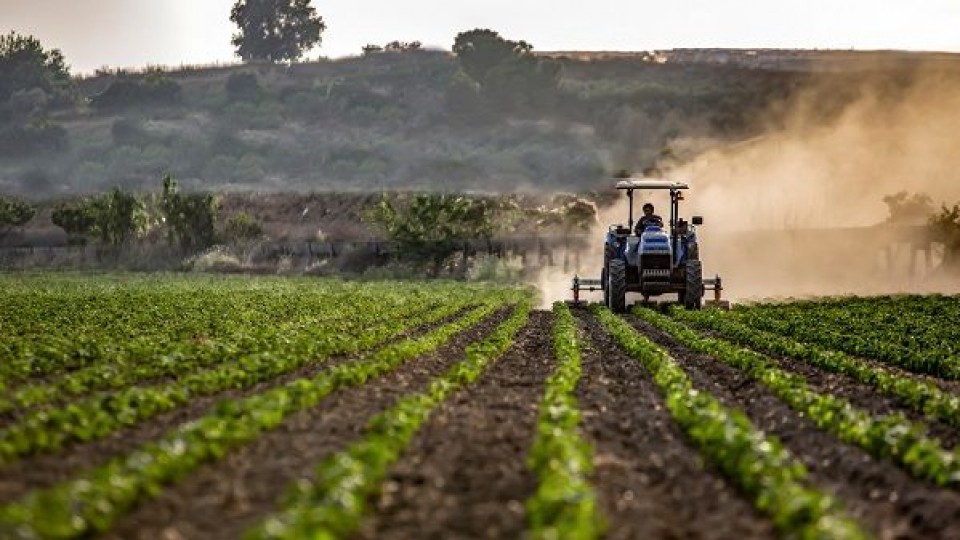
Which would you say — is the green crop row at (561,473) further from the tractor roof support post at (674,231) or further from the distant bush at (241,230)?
the distant bush at (241,230)

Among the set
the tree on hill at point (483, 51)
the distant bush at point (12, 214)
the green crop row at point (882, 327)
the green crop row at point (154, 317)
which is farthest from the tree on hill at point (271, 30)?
the green crop row at point (882, 327)

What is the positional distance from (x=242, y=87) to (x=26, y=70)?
78.5 ft

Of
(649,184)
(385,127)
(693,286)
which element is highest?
(385,127)

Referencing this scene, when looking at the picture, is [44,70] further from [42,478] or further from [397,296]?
[42,478]

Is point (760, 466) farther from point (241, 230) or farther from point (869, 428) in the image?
point (241, 230)

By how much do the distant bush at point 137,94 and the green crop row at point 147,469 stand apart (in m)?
133

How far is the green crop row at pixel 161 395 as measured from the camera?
47.6 ft

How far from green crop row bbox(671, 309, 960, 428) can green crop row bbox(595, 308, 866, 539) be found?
2946mm

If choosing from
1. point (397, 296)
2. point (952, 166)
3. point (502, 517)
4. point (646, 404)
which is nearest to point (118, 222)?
point (397, 296)

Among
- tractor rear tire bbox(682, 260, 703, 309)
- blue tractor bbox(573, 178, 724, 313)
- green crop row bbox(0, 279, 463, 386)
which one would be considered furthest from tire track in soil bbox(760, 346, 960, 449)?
tractor rear tire bbox(682, 260, 703, 309)

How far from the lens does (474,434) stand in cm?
1616

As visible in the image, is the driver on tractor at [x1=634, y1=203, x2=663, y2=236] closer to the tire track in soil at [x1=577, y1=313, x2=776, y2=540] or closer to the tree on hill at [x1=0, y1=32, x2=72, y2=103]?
the tire track in soil at [x1=577, y1=313, x2=776, y2=540]

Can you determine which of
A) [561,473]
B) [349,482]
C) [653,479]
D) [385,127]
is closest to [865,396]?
[653,479]

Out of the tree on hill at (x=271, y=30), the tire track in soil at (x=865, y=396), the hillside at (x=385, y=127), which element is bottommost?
the tire track in soil at (x=865, y=396)
